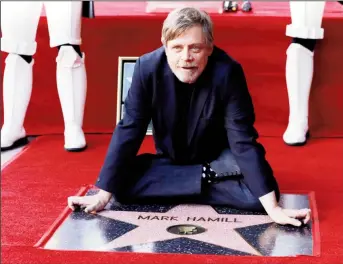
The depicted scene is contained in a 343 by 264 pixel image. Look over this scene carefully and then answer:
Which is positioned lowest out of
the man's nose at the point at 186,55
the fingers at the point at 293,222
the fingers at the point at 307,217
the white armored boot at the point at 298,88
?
the fingers at the point at 293,222

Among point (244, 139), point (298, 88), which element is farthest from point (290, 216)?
point (298, 88)

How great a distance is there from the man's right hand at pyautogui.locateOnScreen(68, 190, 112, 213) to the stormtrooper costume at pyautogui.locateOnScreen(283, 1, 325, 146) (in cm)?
108

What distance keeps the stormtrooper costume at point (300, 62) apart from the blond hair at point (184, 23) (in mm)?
1033

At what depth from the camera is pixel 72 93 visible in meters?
2.76

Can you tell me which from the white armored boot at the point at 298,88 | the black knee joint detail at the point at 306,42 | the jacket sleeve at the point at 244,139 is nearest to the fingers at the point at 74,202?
the jacket sleeve at the point at 244,139

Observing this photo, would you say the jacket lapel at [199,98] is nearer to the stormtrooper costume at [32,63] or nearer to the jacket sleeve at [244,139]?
the jacket sleeve at [244,139]

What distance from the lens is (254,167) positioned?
1.90 metres

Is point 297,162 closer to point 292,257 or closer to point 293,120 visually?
point 293,120

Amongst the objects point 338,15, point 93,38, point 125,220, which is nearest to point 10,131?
point 93,38

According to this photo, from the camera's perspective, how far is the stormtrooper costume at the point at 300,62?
108 inches

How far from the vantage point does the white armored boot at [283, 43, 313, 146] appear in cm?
280

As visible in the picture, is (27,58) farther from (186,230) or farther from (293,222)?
(293,222)

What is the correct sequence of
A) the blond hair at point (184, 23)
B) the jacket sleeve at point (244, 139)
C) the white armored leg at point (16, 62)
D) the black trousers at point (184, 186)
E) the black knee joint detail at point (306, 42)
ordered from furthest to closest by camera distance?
1. the black knee joint detail at point (306, 42)
2. the white armored leg at point (16, 62)
3. the black trousers at point (184, 186)
4. the jacket sleeve at point (244, 139)
5. the blond hair at point (184, 23)

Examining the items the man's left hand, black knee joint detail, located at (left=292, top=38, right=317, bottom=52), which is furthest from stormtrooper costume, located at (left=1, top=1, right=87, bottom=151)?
the man's left hand
